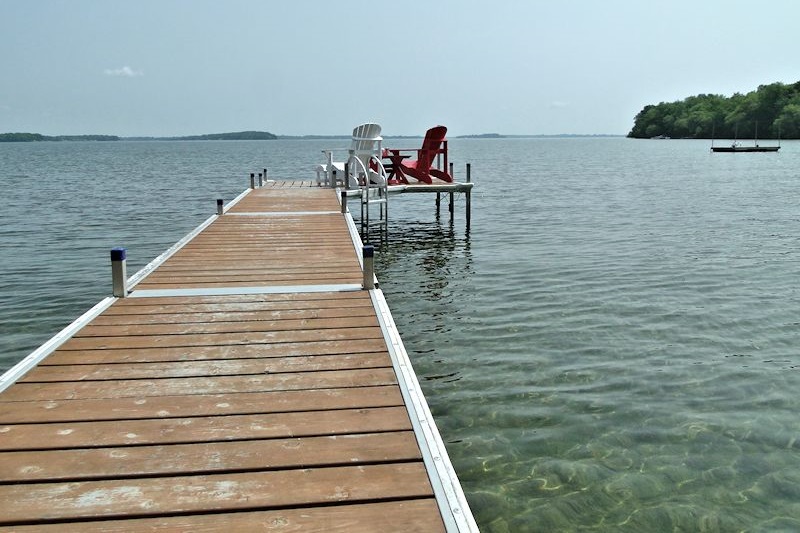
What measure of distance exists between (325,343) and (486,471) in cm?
177

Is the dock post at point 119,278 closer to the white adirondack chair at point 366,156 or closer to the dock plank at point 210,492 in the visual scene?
the dock plank at point 210,492

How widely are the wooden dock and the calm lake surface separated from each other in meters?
1.60

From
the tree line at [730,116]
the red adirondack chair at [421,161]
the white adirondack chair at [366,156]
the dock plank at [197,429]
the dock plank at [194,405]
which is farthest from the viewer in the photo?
the tree line at [730,116]

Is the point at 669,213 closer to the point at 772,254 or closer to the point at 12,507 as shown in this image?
the point at 772,254

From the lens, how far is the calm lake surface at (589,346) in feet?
17.9

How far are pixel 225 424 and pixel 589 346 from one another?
19.5 ft

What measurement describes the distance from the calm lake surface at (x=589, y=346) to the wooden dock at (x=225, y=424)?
5.25 ft

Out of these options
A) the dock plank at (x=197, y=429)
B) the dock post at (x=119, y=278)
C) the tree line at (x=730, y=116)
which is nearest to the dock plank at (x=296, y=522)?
the dock plank at (x=197, y=429)

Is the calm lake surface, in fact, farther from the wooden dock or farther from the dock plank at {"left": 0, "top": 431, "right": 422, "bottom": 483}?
the dock plank at {"left": 0, "top": 431, "right": 422, "bottom": 483}

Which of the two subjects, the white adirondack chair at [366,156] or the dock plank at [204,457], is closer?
the dock plank at [204,457]

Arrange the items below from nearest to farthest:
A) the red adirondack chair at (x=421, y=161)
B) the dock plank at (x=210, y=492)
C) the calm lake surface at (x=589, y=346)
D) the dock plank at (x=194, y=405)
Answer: the dock plank at (x=210, y=492) < the dock plank at (x=194, y=405) < the calm lake surface at (x=589, y=346) < the red adirondack chair at (x=421, y=161)

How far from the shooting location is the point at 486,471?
576 centimetres

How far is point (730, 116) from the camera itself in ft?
444

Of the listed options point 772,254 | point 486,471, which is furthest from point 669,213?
point 486,471
